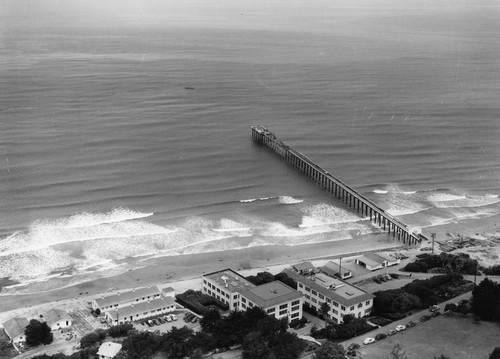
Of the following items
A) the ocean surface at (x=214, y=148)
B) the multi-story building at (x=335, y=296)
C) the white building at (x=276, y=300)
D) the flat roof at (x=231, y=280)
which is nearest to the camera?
the white building at (x=276, y=300)

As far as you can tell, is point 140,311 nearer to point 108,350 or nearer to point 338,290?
point 108,350

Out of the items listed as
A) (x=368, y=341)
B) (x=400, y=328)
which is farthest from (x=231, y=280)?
(x=400, y=328)

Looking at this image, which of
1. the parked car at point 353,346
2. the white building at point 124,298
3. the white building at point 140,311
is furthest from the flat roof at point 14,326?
the parked car at point 353,346

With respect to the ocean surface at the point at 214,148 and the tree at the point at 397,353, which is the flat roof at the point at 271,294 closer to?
the tree at the point at 397,353

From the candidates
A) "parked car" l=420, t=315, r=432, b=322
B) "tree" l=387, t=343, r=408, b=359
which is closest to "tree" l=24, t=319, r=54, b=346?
"tree" l=387, t=343, r=408, b=359

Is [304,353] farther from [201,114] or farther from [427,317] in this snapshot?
[201,114]
